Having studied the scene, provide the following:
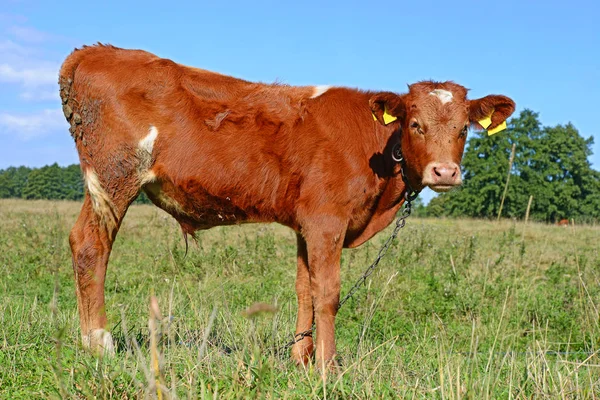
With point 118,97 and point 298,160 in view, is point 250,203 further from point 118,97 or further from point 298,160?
point 118,97

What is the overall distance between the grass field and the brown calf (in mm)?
649

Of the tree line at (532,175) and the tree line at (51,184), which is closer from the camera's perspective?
the tree line at (532,175)

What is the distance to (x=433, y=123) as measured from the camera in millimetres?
5188

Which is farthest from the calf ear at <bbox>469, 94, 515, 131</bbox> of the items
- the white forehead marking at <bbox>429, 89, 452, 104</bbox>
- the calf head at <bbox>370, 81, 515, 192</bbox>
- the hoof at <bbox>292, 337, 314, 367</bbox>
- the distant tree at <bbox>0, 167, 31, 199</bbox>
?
the distant tree at <bbox>0, 167, 31, 199</bbox>

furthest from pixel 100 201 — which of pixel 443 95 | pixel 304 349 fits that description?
pixel 443 95

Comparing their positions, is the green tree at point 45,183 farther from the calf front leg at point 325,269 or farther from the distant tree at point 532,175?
the calf front leg at point 325,269

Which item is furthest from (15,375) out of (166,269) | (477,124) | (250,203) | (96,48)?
(166,269)

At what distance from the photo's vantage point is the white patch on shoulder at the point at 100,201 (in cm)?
548

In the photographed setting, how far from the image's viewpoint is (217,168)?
17.5ft

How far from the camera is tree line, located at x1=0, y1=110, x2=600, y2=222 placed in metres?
59.3

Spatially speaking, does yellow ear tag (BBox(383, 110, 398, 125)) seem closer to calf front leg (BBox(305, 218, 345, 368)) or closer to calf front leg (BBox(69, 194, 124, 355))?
calf front leg (BBox(305, 218, 345, 368))

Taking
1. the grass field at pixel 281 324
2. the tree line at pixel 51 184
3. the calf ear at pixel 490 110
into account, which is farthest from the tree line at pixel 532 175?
the calf ear at pixel 490 110

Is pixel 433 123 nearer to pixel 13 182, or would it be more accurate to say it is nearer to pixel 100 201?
pixel 100 201

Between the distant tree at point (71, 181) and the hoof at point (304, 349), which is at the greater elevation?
the distant tree at point (71, 181)
